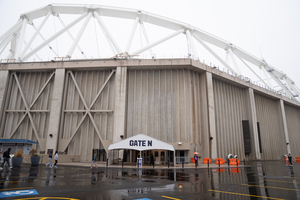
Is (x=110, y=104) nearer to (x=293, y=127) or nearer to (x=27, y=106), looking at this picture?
(x=27, y=106)

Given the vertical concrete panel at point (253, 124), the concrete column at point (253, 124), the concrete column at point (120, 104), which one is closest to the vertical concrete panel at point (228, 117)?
the vertical concrete panel at point (253, 124)

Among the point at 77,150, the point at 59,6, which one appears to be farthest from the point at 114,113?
the point at 59,6

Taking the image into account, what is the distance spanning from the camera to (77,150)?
110 ft

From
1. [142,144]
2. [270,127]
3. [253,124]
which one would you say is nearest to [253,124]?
[253,124]

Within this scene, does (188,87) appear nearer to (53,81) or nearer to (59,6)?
(53,81)

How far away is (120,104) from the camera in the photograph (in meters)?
32.5

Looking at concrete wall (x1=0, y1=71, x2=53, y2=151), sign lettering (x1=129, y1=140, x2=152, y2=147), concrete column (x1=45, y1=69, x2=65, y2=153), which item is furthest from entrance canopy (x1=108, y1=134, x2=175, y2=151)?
concrete wall (x1=0, y1=71, x2=53, y2=151)

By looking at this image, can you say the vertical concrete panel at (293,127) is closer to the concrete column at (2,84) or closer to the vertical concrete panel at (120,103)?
the vertical concrete panel at (120,103)

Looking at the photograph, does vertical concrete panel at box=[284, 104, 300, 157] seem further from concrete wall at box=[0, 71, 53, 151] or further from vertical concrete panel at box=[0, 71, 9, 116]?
vertical concrete panel at box=[0, 71, 9, 116]

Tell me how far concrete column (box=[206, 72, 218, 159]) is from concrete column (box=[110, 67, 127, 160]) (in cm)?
1427

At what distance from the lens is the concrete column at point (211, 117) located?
111 feet

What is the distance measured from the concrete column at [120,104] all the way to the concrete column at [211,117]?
1427cm

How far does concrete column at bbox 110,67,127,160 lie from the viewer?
31359 mm

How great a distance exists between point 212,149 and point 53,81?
2977cm
